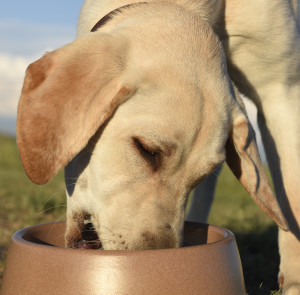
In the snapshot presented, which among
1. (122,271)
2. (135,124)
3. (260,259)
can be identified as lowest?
(260,259)

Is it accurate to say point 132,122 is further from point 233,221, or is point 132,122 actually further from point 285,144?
point 233,221

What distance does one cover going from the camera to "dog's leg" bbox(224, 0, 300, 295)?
10.5ft

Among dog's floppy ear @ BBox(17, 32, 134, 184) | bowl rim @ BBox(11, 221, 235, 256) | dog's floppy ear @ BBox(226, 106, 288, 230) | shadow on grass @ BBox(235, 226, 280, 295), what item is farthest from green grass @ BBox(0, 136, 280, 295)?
dog's floppy ear @ BBox(17, 32, 134, 184)

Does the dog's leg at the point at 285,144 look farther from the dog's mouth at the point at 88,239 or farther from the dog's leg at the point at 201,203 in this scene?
the dog's mouth at the point at 88,239

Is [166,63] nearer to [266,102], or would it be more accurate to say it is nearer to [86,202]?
[86,202]

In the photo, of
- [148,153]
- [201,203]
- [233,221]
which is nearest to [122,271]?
[148,153]

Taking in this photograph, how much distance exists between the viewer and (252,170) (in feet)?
9.00

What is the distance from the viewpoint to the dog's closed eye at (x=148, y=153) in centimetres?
234

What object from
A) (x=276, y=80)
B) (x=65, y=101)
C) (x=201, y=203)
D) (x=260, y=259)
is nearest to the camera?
(x=65, y=101)

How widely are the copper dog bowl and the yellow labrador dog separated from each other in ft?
1.11

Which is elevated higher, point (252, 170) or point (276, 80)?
point (276, 80)

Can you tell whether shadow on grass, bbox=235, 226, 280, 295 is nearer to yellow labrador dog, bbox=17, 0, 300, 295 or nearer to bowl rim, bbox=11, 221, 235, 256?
yellow labrador dog, bbox=17, 0, 300, 295

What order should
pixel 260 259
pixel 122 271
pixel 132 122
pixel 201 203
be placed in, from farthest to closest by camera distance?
pixel 201 203
pixel 260 259
pixel 132 122
pixel 122 271

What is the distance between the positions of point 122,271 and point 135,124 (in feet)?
2.17
